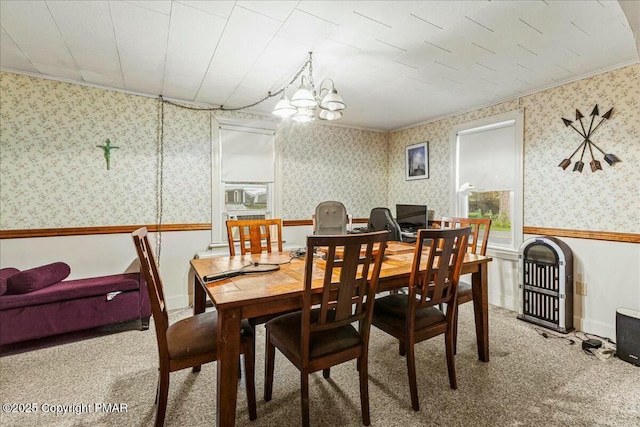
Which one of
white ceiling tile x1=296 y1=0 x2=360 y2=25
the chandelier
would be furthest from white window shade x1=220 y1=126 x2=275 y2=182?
white ceiling tile x1=296 y1=0 x2=360 y2=25

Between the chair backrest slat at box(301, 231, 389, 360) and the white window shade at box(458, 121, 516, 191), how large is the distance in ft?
9.25

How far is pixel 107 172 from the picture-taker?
3232mm

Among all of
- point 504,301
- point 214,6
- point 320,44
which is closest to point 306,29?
point 320,44

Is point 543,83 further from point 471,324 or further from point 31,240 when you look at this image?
point 31,240

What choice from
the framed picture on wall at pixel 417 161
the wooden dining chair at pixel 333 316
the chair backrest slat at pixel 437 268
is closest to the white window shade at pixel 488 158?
the framed picture on wall at pixel 417 161

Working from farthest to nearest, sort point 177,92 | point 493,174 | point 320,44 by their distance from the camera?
1. point 493,174
2. point 177,92
3. point 320,44

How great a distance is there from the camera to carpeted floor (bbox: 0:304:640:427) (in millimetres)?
1738

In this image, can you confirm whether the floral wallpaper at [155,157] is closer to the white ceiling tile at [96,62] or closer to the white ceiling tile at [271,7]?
the white ceiling tile at [96,62]

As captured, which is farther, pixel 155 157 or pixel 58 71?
A: pixel 155 157

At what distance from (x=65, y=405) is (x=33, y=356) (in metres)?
0.91

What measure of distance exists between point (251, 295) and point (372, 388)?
3.82ft

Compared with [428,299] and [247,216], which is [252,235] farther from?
[428,299]

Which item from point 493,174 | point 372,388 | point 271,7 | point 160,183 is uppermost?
point 271,7

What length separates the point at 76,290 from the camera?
266 centimetres
